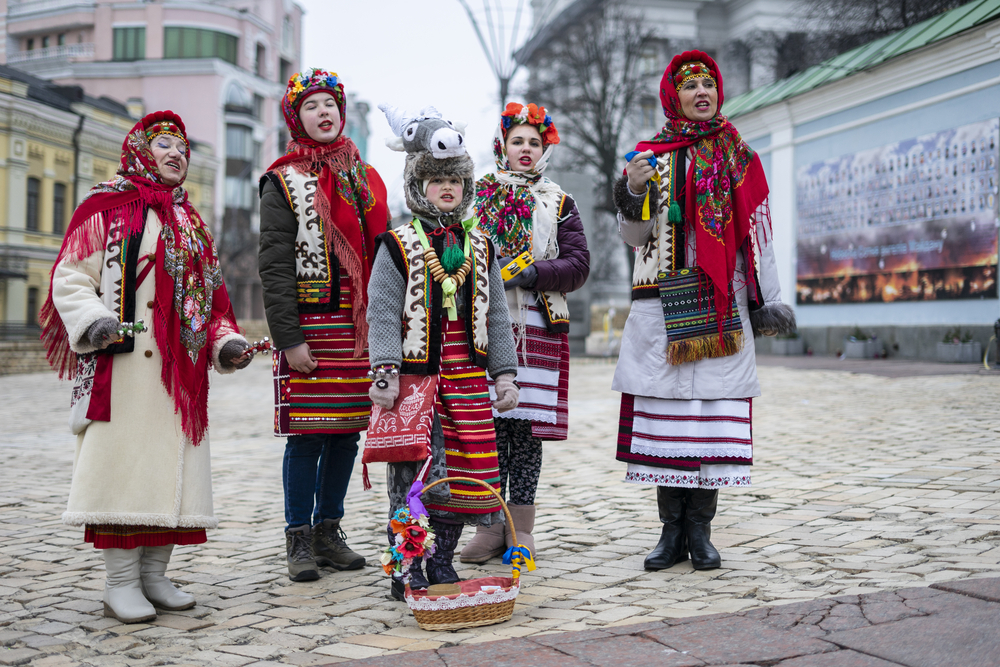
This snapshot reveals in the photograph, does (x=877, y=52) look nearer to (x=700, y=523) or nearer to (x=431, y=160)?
(x=700, y=523)

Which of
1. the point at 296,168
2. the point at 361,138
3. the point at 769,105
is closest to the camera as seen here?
the point at 296,168

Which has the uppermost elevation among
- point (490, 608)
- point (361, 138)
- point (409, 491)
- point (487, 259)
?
point (361, 138)

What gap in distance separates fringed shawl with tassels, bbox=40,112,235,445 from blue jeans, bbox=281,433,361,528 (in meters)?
0.47

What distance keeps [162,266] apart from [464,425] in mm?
1372

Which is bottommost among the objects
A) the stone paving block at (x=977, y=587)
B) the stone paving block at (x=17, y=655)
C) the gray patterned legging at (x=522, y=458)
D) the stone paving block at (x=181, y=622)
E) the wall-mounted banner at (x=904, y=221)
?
the stone paving block at (x=181, y=622)

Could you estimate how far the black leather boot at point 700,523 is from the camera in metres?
4.02

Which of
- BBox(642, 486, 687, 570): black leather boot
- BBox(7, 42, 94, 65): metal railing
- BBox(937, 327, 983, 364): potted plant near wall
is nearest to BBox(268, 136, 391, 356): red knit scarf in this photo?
BBox(642, 486, 687, 570): black leather boot

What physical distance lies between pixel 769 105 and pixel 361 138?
46029 millimetres

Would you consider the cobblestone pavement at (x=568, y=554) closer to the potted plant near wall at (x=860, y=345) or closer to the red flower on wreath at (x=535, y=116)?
the red flower on wreath at (x=535, y=116)

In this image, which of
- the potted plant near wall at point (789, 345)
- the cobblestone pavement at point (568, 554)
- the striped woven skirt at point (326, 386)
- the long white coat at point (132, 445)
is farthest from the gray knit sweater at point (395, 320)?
the potted plant near wall at point (789, 345)

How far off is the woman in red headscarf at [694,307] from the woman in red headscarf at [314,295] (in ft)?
3.98

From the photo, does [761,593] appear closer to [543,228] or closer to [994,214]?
[543,228]

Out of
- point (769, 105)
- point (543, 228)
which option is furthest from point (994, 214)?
point (543, 228)

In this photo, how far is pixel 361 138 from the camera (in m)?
64.3
